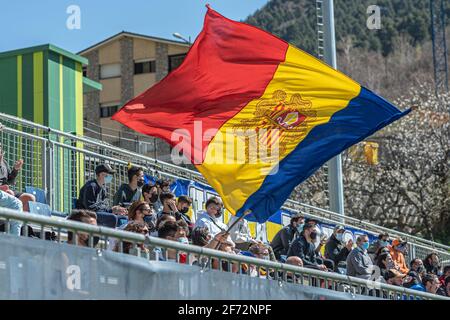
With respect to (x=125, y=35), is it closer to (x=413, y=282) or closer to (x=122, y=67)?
(x=122, y=67)

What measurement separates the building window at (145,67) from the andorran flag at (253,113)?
48984 mm

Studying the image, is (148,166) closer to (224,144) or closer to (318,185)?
(224,144)

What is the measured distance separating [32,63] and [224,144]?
1315 centimetres

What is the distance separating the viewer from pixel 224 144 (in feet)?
37.3

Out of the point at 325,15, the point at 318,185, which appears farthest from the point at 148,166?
the point at 318,185

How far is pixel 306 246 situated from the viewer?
585 inches

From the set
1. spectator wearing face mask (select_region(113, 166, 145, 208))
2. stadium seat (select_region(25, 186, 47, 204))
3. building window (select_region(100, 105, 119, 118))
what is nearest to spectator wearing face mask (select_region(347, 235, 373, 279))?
spectator wearing face mask (select_region(113, 166, 145, 208))

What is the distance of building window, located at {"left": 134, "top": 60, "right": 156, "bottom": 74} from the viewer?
60.7 metres

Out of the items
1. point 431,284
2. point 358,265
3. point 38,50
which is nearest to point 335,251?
point 358,265

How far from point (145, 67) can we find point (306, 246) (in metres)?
46.9

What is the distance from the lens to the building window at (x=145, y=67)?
2389 inches

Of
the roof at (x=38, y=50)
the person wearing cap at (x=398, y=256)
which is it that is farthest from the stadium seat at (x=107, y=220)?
the roof at (x=38, y=50)

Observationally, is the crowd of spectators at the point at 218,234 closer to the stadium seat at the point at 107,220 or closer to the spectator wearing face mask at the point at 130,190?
the spectator wearing face mask at the point at 130,190
